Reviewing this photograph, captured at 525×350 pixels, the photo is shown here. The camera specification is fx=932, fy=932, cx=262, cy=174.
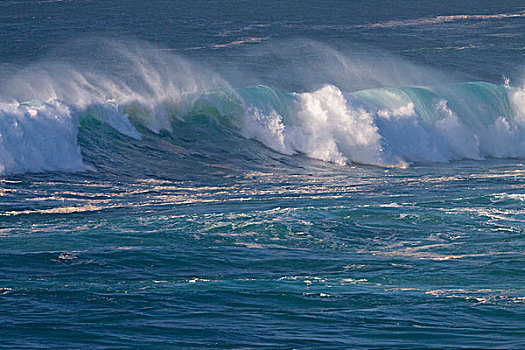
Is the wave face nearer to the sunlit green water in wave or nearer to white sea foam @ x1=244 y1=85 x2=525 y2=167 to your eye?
white sea foam @ x1=244 y1=85 x2=525 y2=167

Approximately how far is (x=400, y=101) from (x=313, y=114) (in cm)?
377

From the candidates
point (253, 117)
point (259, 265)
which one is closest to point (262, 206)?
point (259, 265)

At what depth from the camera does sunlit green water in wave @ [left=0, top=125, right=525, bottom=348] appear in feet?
26.7

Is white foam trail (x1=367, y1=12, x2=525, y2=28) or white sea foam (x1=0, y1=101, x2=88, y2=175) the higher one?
white foam trail (x1=367, y1=12, x2=525, y2=28)

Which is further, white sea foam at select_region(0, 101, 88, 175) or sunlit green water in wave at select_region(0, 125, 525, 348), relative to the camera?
white sea foam at select_region(0, 101, 88, 175)

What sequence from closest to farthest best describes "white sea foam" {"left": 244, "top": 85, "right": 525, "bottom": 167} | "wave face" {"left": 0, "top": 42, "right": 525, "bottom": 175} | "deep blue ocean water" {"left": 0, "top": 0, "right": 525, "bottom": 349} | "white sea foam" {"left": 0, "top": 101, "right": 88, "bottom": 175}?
"deep blue ocean water" {"left": 0, "top": 0, "right": 525, "bottom": 349} → "white sea foam" {"left": 0, "top": 101, "right": 88, "bottom": 175} → "wave face" {"left": 0, "top": 42, "right": 525, "bottom": 175} → "white sea foam" {"left": 244, "top": 85, "right": 525, "bottom": 167}

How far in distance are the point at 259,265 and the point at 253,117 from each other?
46.9 feet

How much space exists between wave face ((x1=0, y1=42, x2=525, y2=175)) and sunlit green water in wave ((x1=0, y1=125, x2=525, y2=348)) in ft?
10.9

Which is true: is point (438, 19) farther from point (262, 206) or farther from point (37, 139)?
point (262, 206)

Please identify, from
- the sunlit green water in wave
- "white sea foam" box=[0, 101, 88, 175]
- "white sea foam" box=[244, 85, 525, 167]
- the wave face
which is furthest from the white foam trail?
the sunlit green water in wave

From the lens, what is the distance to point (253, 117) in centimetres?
2467

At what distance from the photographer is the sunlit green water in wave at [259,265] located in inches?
320

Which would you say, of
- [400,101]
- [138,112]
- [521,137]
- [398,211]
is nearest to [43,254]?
[398,211]

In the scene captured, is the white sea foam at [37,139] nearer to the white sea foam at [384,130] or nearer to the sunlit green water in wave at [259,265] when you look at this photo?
the sunlit green water in wave at [259,265]
